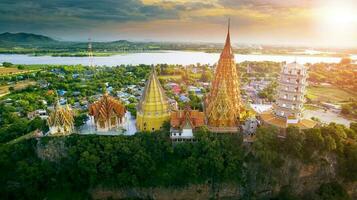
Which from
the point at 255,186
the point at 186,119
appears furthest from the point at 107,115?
the point at 255,186

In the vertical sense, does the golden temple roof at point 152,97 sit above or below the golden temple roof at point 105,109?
above

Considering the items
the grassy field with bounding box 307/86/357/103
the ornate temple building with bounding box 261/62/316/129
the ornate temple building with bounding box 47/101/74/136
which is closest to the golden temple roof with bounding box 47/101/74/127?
the ornate temple building with bounding box 47/101/74/136

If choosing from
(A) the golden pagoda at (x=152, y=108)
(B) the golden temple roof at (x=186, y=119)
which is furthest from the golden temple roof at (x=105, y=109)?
(B) the golden temple roof at (x=186, y=119)

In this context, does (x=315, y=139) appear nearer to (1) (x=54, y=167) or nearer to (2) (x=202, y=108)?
(2) (x=202, y=108)

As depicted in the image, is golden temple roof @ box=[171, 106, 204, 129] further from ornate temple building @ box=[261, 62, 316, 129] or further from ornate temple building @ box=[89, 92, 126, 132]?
ornate temple building @ box=[261, 62, 316, 129]

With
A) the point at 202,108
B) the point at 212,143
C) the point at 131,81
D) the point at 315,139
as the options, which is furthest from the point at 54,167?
the point at 131,81

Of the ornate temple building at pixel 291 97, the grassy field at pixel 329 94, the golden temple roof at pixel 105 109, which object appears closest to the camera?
the ornate temple building at pixel 291 97

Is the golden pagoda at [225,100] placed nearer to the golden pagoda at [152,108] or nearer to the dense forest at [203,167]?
the dense forest at [203,167]
